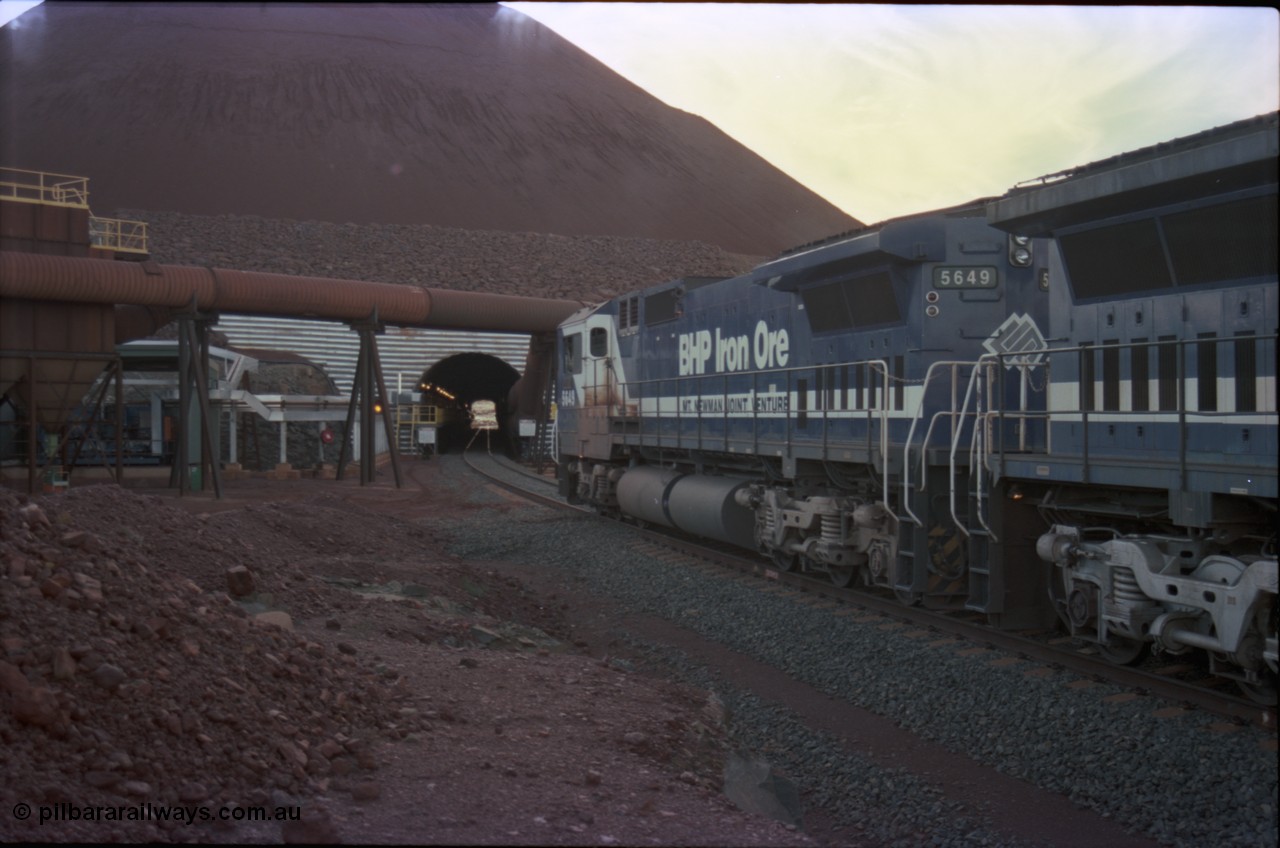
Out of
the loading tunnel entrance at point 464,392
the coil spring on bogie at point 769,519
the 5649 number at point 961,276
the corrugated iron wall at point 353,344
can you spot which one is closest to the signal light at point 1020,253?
the 5649 number at point 961,276

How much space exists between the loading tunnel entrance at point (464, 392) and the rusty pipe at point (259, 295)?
2303 cm

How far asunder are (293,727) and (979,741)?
14.4 feet

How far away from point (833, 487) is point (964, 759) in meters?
5.54

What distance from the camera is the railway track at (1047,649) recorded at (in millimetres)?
6609

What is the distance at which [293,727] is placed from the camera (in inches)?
207

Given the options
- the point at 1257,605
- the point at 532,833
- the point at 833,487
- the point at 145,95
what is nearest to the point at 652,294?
the point at 833,487

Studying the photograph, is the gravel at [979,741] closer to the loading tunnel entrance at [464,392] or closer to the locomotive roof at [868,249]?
the locomotive roof at [868,249]

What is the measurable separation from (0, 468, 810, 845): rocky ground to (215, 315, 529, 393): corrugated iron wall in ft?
123

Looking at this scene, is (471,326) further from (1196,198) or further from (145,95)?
(145,95)

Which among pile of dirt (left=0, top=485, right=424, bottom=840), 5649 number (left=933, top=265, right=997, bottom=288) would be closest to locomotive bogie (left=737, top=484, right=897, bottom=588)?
5649 number (left=933, top=265, right=997, bottom=288)

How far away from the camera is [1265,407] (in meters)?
6.52

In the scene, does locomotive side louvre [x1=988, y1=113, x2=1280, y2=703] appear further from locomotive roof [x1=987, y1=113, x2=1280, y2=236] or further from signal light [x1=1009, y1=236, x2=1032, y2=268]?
signal light [x1=1009, y1=236, x2=1032, y2=268]

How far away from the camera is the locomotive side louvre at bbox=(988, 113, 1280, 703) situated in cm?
637

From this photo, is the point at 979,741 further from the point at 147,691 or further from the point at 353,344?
the point at 353,344
